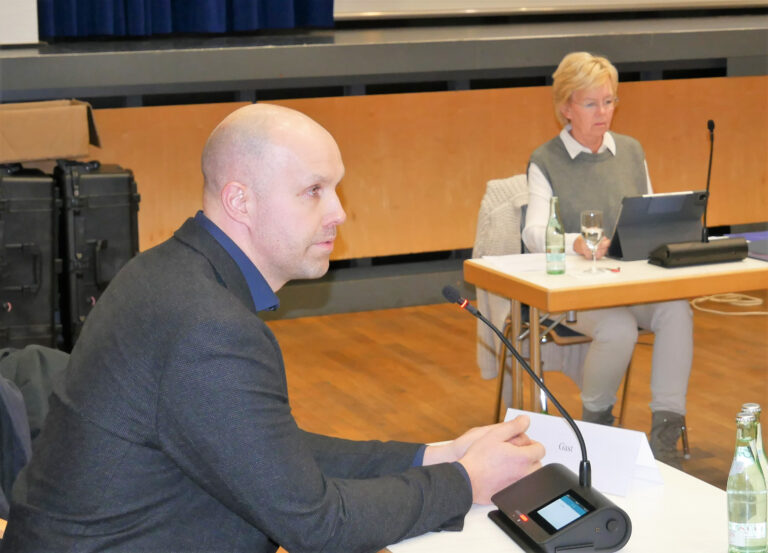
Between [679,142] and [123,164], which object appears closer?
[123,164]

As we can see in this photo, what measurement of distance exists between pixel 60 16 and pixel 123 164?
0.88 metres

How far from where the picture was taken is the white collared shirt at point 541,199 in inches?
144

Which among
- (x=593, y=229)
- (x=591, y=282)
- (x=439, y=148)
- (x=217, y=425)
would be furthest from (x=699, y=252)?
(x=439, y=148)

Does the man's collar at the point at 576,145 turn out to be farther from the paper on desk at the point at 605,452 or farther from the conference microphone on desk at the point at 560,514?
the conference microphone on desk at the point at 560,514

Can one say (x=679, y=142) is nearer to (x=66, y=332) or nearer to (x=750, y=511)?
(x=66, y=332)

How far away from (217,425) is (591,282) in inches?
77.5

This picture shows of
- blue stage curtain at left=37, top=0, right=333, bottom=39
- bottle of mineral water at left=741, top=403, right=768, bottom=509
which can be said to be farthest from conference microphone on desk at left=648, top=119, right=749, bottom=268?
blue stage curtain at left=37, top=0, right=333, bottom=39

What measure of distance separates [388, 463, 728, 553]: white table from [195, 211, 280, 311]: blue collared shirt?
0.42 metres

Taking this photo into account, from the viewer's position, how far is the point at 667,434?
11.6ft

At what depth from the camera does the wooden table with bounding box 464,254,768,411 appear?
311cm

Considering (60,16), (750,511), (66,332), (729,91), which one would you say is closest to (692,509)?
(750,511)

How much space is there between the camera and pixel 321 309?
595 centimetres

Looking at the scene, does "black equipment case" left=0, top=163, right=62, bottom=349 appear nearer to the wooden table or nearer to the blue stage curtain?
the blue stage curtain

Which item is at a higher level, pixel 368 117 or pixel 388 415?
pixel 368 117
